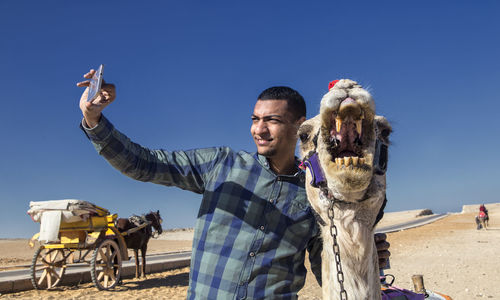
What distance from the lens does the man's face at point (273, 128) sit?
2.59 m

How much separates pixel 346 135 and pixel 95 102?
1.43m

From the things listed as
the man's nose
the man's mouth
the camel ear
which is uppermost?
the man's nose

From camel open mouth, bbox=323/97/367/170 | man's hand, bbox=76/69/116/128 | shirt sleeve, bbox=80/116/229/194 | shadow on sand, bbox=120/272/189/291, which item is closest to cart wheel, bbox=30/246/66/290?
shadow on sand, bbox=120/272/189/291

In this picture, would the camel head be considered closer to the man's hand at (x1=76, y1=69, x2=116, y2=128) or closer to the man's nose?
the man's nose

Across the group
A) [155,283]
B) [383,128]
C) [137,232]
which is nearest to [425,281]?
[155,283]

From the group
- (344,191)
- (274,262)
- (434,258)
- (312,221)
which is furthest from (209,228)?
(434,258)

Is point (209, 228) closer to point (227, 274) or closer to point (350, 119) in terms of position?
point (227, 274)

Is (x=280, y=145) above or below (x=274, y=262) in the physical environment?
above

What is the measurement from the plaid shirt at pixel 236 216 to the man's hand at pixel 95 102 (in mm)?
59

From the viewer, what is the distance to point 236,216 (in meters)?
2.44

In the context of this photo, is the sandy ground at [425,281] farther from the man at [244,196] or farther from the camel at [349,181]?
the camel at [349,181]

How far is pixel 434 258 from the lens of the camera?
13.9 m

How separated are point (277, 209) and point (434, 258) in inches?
537

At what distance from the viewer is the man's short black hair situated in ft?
8.85
